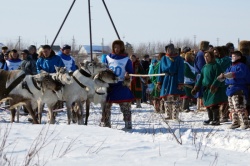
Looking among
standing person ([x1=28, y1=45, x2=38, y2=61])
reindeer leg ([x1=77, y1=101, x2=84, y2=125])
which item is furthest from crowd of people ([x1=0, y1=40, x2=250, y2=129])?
standing person ([x1=28, y1=45, x2=38, y2=61])

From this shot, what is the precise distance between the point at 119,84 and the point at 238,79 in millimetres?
2284

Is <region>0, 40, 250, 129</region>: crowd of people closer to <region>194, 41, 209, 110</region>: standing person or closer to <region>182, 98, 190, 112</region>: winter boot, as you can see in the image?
<region>194, 41, 209, 110</region>: standing person

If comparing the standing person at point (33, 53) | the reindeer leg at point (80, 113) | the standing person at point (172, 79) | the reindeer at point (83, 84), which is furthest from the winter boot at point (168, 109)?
the standing person at point (33, 53)

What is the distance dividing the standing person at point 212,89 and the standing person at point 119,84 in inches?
61.5

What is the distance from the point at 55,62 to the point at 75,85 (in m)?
1.23

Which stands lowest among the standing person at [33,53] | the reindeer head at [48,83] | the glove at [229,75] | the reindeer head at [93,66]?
the reindeer head at [48,83]

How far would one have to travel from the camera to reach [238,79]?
10.8m

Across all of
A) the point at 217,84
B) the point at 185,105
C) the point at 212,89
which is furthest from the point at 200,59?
the point at 212,89

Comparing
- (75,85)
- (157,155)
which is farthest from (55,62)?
(157,155)

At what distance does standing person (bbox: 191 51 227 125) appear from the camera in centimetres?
1169

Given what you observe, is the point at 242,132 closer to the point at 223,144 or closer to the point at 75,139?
the point at 223,144

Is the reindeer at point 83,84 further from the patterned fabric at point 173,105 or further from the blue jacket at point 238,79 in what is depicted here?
the patterned fabric at point 173,105

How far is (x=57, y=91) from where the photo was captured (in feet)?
34.1

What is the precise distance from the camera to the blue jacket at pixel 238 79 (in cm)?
1064
